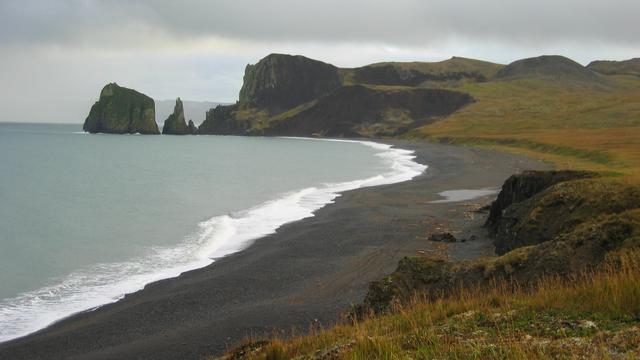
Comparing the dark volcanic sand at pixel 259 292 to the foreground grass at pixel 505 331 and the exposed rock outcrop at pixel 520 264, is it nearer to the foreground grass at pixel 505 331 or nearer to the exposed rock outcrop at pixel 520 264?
the exposed rock outcrop at pixel 520 264

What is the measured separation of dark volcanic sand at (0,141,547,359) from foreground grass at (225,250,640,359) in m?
6.01

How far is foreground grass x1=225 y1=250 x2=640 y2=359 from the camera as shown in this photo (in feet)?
19.1

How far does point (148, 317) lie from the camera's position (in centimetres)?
1605

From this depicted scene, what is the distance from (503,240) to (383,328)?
1407 centimetres

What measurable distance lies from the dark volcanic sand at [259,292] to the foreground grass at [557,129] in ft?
98.3

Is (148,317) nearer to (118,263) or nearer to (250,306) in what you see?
(250,306)

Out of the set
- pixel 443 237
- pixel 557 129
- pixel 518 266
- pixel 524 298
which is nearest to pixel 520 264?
pixel 518 266

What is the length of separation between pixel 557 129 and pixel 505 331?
423 ft

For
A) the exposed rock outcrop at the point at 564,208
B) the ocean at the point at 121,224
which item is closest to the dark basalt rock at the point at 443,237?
the exposed rock outcrop at the point at 564,208

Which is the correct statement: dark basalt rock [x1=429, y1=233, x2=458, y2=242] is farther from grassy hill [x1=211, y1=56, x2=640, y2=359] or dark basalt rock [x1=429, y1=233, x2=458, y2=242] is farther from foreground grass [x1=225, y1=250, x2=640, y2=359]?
foreground grass [x1=225, y1=250, x2=640, y2=359]

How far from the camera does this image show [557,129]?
123688 millimetres

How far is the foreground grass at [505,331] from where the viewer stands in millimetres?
5825

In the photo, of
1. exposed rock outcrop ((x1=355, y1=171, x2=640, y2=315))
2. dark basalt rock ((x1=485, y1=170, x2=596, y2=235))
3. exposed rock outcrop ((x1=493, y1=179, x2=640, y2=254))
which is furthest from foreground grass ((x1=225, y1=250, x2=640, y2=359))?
dark basalt rock ((x1=485, y1=170, x2=596, y2=235))

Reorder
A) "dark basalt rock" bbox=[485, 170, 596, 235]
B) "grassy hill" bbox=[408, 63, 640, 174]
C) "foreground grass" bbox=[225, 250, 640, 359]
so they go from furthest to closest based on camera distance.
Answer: "grassy hill" bbox=[408, 63, 640, 174]
"dark basalt rock" bbox=[485, 170, 596, 235]
"foreground grass" bbox=[225, 250, 640, 359]
